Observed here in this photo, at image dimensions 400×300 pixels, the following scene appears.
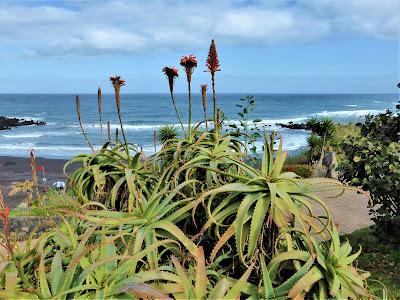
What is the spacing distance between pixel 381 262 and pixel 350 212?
4.38 metres

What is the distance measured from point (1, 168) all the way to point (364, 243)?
2122 centimetres

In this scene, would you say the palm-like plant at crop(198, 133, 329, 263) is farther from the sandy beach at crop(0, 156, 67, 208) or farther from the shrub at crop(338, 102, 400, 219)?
the sandy beach at crop(0, 156, 67, 208)

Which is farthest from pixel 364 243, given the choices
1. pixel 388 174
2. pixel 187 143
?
pixel 187 143

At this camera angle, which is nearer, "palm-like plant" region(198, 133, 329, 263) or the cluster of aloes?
the cluster of aloes

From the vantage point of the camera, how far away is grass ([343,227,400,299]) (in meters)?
5.90

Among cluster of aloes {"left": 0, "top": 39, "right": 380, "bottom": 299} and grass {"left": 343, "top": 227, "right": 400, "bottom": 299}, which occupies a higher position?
cluster of aloes {"left": 0, "top": 39, "right": 380, "bottom": 299}

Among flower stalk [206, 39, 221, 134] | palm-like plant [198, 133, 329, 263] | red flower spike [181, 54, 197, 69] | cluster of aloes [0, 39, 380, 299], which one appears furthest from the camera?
red flower spike [181, 54, 197, 69]

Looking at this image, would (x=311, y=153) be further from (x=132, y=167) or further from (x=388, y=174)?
(x=132, y=167)

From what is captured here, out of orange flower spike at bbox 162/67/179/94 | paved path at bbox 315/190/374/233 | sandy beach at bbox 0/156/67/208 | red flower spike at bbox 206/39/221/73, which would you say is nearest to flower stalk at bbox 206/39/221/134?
red flower spike at bbox 206/39/221/73


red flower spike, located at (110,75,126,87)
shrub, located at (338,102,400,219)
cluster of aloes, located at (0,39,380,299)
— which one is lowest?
shrub, located at (338,102,400,219)

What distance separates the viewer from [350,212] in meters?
10.9

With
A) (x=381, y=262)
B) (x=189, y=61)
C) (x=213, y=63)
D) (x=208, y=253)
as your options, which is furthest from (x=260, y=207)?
(x=381, y=262)

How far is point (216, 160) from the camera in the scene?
2.25 metres

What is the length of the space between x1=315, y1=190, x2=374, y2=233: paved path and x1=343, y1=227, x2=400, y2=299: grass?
175 centimetres
